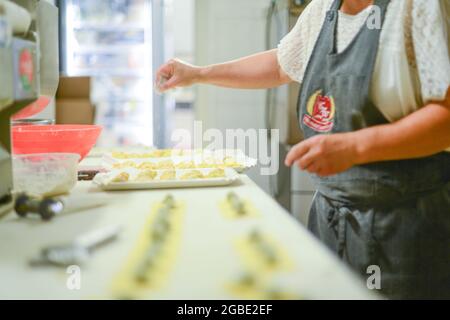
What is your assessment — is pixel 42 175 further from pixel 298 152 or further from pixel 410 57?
pixel 410 57

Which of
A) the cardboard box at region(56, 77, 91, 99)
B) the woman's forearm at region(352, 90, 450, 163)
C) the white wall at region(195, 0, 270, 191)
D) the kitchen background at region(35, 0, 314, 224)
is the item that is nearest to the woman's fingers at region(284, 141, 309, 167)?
the woman's forearm at region(352, 90, 450, 163)

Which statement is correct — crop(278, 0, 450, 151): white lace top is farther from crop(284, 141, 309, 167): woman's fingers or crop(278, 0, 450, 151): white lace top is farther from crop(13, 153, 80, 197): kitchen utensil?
crop(13, 153, 80, 197): kitchen utensil

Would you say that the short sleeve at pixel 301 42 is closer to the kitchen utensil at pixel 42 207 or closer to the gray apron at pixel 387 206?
the gray apron at pixel 387 206

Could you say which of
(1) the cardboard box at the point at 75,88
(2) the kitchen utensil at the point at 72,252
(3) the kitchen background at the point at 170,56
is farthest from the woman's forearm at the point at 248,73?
(1) the cardboard box at the point at 75,88

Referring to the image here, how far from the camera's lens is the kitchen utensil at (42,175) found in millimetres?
1083

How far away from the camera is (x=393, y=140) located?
1.06 meters

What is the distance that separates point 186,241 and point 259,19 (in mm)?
2814

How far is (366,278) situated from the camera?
3.89ft

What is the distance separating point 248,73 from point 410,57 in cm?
57

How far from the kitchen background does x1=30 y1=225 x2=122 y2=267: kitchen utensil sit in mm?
2094

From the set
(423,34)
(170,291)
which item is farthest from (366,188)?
(170,291)

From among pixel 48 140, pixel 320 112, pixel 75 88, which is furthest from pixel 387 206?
pixel 75 88

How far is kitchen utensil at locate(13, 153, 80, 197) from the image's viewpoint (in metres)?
1.08

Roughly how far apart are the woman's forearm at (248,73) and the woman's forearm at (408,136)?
0.59 metres
